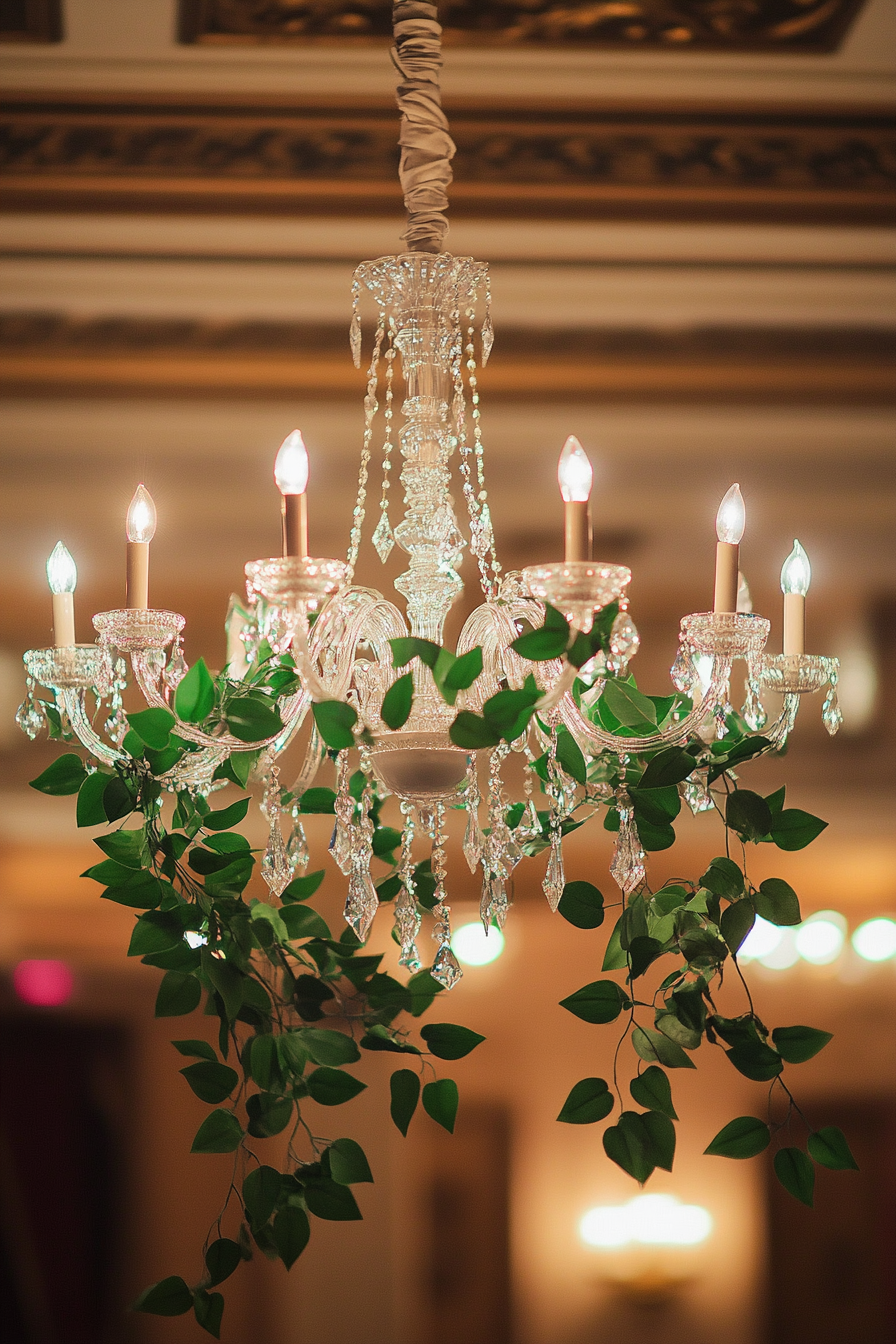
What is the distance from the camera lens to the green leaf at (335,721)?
109 cm

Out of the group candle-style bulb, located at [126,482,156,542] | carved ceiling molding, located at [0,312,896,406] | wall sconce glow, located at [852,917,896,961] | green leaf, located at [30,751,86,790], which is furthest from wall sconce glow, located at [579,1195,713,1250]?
candle-style bulb, located at [126,482,156,542]

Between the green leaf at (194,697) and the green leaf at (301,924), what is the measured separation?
40cm

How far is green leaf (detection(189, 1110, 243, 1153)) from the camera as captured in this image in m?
1.33

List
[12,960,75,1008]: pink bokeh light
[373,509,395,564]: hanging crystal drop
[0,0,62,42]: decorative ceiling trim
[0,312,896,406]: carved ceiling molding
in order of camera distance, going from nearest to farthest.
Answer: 1. [373,509,395,564]: hanging crystal drop
2. [0,0,62,42]: decorative ceiling trim
3. [0,312,896,406]: carved ceiling molding
4. [12,960,75,1008]: pink bokeh light

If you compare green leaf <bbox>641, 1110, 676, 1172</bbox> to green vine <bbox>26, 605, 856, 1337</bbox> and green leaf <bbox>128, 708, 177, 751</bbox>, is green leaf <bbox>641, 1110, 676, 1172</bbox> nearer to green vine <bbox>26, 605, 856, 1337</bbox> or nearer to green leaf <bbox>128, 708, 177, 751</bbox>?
green vine <bbox>26, 605, 856, 1337</bbox>

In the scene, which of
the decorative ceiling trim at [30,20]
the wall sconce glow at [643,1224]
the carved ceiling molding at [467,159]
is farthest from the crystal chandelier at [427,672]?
the wall sconce glow at [643,1224]

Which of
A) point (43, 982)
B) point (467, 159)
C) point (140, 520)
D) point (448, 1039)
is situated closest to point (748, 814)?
point (448, 1039)

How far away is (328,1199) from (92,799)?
46 centimetres

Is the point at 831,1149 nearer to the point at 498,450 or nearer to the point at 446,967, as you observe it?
the point at 446,967

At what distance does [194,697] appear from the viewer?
1.18 meters

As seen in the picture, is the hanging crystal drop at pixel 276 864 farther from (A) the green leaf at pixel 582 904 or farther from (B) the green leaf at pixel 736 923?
(B) the green leaf at pixel 736 923

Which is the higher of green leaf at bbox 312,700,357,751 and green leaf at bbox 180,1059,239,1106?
green leaf at bbox 312,700,357,751

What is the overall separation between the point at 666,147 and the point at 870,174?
42 centimetres

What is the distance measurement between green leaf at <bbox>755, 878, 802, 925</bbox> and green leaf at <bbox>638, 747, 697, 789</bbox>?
14 cm
